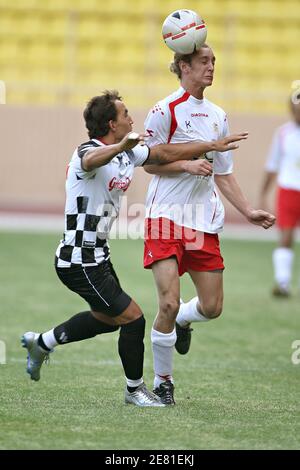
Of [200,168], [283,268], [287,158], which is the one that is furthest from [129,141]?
[287,158]

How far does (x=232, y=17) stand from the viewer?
21688mm

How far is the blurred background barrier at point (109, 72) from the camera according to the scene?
839 inches

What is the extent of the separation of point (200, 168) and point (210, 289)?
975 mm

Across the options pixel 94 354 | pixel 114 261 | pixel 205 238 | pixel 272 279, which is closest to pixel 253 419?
pixel 205 238

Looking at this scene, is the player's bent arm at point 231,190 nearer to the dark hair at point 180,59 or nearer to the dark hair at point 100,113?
the dark hair at point 180,59

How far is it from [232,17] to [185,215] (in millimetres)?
15958

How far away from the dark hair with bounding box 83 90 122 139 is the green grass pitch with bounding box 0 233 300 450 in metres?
1.67

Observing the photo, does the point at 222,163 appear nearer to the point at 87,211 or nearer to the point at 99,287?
the point at 87,211

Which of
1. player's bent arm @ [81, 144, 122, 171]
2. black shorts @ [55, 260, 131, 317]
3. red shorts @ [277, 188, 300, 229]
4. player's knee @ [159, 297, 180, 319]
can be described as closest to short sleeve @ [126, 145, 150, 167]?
player's bent arm @ [81, 144, 122, 171]

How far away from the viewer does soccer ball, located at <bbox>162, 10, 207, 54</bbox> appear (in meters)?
6.30

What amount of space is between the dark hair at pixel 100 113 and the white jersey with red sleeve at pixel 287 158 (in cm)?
654

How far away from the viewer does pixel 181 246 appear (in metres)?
6.43
